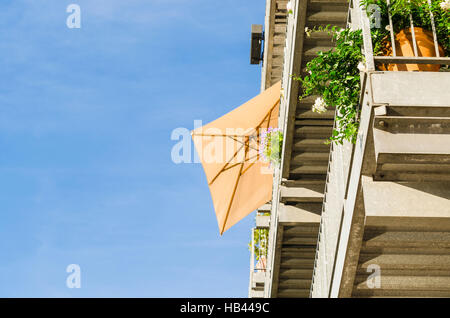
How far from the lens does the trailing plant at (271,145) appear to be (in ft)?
41.5

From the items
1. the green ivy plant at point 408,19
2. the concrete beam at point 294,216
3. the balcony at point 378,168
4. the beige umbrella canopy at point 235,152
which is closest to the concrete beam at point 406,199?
the balcony at point 378,168

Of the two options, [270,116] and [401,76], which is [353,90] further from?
[270,116]

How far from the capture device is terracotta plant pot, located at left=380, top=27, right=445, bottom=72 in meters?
6.30

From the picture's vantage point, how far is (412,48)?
6.33 m

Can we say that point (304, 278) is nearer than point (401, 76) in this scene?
No

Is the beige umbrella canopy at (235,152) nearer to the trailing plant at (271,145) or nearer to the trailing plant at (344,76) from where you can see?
the trailing plant at (271,145)

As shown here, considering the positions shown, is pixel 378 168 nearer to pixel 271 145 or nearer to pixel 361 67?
pixel 361 67

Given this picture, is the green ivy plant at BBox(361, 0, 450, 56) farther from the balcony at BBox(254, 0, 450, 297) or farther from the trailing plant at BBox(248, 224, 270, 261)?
the trailing plant at BBox(248, 224, 270, 261)

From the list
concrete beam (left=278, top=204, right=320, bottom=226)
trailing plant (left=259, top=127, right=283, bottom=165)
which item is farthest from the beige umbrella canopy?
concrete beam (left=278, top=204, right=320, bottom=226)

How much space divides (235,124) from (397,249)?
6614mm

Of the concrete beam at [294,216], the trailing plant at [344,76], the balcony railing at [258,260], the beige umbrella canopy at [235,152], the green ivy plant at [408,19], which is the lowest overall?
the balcony railing at [258,260]

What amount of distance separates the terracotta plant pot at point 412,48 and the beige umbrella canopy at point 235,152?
6831 mm

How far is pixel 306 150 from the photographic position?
12227 mm
